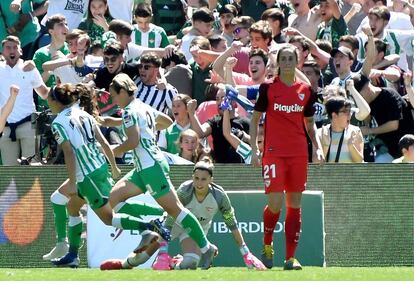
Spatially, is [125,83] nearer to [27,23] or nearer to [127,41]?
[127,41]

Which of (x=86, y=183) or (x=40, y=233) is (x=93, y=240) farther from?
(x=86, y=183)

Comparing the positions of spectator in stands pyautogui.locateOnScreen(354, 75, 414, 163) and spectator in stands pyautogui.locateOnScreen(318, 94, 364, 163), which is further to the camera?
spectator in stands pyautogui.locateOnScreen(354, 75, 414, 163)

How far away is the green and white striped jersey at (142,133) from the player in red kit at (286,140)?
1.09 meters

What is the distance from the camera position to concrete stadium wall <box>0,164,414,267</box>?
1528 cm

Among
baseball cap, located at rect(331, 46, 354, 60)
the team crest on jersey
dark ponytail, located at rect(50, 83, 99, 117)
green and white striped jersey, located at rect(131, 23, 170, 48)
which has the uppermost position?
dark ponytail, located at rect(50, 83, 99, 117)

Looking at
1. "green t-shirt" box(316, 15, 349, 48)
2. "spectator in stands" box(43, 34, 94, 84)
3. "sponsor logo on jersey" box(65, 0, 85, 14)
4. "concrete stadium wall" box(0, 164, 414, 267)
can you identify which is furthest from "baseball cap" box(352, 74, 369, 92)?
"sponsor logo on jersey" box(65, 0, 85, 14)

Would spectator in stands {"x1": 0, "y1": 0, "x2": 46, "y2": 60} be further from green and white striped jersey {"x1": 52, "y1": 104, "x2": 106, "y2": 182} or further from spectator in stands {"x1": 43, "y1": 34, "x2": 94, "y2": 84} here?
green and white striped jersey {"x1": 52, "y1": 104, "x2": 106, "y2": 182}

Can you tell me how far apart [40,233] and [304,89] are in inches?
170

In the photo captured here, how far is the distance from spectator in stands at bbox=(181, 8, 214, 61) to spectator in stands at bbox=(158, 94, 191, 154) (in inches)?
88.0

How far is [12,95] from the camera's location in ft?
55.2

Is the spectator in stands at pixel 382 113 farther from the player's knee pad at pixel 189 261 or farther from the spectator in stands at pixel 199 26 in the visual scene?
the player's knee pad at pixel 189 261

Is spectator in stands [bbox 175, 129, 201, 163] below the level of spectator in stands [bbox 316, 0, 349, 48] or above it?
below

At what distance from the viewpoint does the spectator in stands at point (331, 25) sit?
18.4 m

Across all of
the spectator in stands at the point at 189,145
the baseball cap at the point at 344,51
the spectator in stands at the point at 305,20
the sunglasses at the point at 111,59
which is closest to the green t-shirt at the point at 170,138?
the spectator in stands at the point at 189,145
